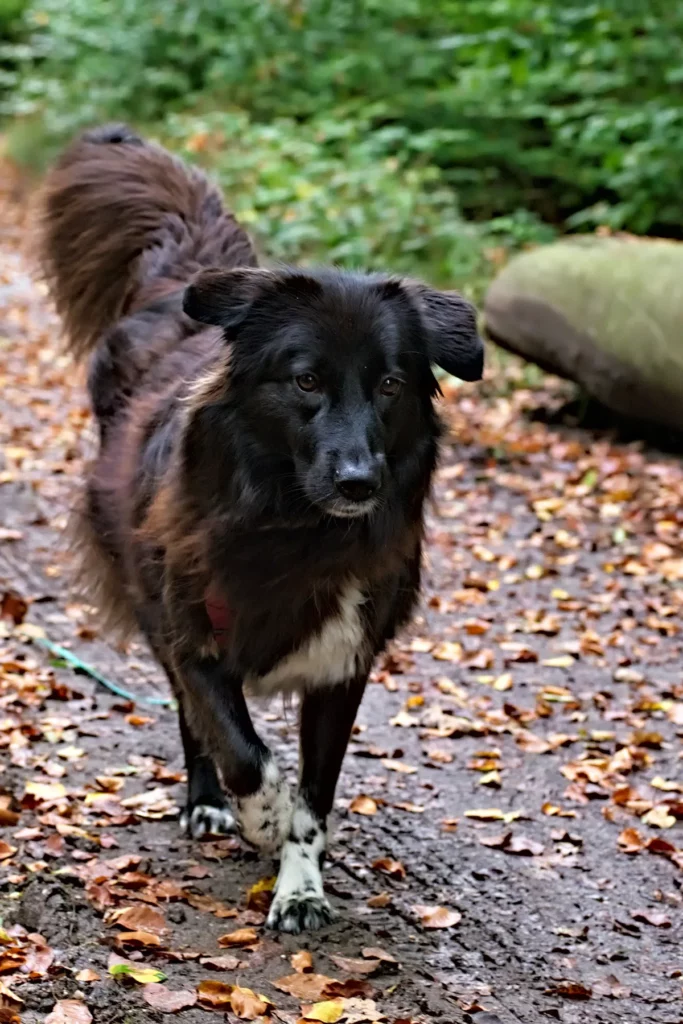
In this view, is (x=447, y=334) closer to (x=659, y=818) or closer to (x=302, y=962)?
(x=302, y=962)

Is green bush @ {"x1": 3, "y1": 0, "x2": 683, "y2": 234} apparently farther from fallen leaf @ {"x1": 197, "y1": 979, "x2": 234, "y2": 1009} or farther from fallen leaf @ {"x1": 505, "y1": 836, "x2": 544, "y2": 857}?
fallen leaf @ {"x1": 197, "y1": 979, "x2": 234, "y2": 1009}

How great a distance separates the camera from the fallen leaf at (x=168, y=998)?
125 inches

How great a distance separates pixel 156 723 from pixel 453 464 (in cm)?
423

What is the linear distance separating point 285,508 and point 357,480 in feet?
1.09

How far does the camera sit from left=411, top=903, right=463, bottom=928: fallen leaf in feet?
12.9

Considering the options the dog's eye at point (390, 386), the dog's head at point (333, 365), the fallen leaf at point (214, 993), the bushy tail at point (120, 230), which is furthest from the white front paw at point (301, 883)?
the bushy tail at point (120, 230)

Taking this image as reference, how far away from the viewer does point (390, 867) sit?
427 centimetres

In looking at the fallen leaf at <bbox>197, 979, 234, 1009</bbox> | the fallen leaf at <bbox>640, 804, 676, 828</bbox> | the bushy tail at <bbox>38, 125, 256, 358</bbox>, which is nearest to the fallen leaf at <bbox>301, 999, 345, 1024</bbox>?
the fallen leaf at <bbox>197, 979, 234, 1009</bbox>

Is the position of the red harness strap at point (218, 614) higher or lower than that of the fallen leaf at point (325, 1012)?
higher

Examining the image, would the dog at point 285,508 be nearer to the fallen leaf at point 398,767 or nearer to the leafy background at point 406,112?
the fallen leaf at point 398,767

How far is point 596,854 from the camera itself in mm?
4496

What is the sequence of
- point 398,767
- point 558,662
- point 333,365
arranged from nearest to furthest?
point 333,365 → point 398,767 → point 558,662

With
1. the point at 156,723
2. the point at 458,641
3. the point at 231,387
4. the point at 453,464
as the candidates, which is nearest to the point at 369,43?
the point at 453,464

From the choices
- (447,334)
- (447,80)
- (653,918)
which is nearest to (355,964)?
(653,918)
